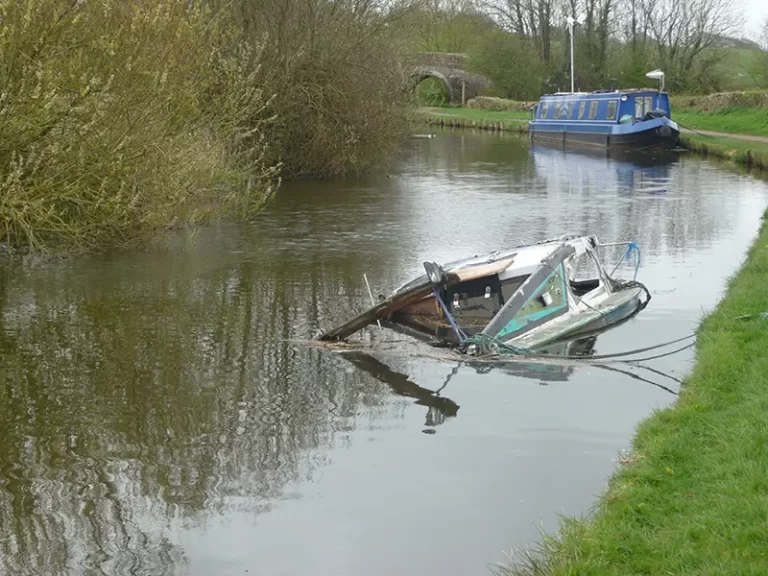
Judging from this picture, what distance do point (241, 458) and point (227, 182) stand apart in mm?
10487

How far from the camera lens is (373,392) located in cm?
1006

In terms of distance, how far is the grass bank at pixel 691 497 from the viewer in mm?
5508

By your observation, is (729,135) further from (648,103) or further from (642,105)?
(642,105)

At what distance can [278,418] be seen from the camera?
30.4ft

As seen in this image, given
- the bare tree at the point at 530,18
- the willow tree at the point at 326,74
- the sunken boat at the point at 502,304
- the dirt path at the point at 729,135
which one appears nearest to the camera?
the sunken boat at the point at 502,304

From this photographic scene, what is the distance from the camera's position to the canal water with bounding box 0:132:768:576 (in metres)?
6.77

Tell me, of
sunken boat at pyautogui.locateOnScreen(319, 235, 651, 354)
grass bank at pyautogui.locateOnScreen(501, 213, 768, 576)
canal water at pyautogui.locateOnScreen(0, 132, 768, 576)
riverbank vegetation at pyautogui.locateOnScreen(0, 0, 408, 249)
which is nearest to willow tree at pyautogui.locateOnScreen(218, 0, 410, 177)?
riverbank vegetation at pyautogui.locateOnScreen(0, 0, 408, 249)

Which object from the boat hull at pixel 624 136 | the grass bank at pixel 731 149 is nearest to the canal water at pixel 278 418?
the grass bank at pixel 731 149

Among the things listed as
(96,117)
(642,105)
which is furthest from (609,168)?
(96,117)

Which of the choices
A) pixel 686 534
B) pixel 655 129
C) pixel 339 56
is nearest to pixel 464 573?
pixel 686 534

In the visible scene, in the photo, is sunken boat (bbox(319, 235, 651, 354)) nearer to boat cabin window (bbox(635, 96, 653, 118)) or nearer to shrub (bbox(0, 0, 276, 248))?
shrub (bbox(0, 0, 276, 248))

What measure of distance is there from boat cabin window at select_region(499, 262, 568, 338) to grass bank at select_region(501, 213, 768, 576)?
245 cm

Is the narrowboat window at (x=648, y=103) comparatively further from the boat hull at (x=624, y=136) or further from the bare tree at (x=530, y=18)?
the bare tree at (x=530, y=18)

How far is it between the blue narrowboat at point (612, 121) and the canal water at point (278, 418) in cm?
2272
